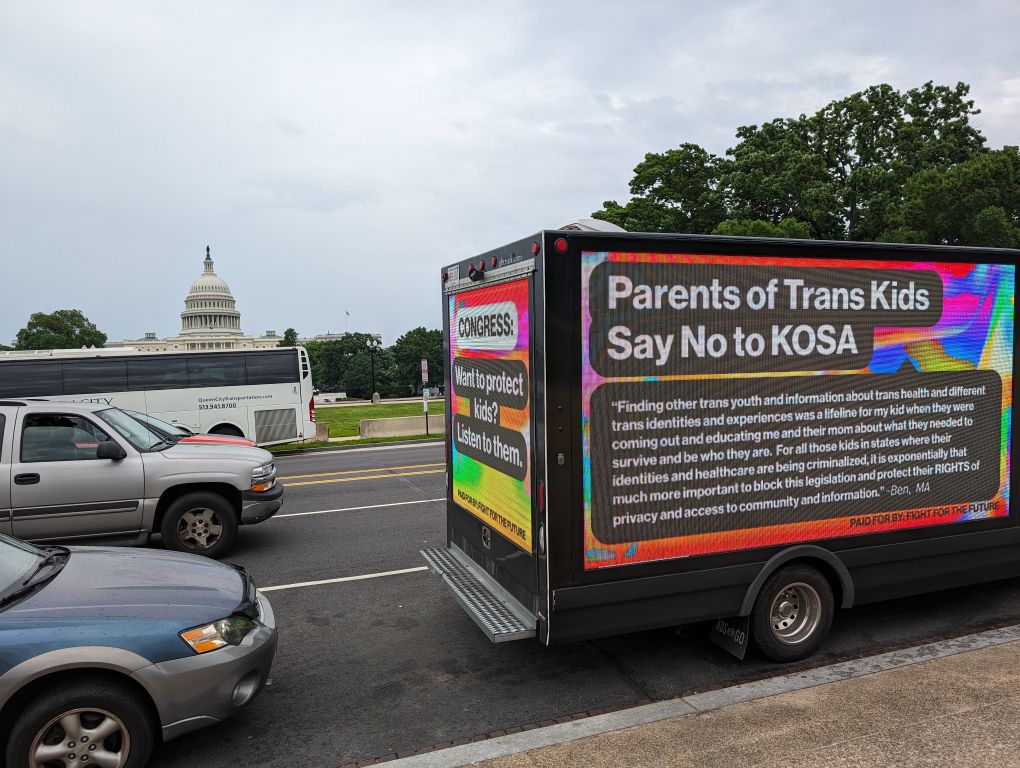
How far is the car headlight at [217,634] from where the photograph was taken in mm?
3742

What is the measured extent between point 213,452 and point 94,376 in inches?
453

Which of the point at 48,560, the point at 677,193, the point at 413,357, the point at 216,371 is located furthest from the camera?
the point at 413,357

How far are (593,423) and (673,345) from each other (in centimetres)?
70

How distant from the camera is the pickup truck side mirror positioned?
7.35m

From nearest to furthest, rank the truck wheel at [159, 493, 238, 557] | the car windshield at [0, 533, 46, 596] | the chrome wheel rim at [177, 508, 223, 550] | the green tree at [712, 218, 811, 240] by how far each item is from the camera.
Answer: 1. the car windshield at [0, 533, 46, 596]
2. the truck wheel at [159, 493, 238, 557]
3. the chrome wheel rim at [177, 508, 223, 550]
4. the green tree at [712, 218, 811, 240]

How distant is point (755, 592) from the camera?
466cm

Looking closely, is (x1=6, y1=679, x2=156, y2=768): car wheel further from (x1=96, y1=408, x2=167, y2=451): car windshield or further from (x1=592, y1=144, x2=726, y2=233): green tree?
(x1=592, y1=144, x2=726, y2=233): green tree

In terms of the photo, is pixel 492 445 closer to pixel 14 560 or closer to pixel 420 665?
pixel 420 665

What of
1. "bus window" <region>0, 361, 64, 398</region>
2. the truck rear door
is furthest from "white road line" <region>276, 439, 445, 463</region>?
Answer: the truck rear door

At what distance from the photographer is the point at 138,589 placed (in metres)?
4.04

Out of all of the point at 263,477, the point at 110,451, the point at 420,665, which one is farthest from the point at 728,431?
the point at 110,451

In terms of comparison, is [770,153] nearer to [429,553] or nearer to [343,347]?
[429,553]

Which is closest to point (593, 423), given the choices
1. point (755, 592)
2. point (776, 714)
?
point (755, 592)

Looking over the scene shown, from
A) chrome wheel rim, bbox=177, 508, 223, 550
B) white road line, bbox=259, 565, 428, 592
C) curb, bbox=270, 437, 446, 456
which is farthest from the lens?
curb, bbox=270, 437, 446, 456
